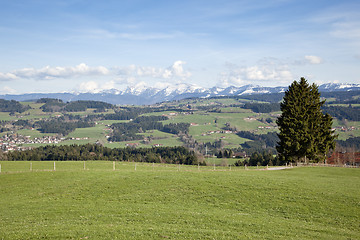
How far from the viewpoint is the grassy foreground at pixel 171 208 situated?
54.6 ft

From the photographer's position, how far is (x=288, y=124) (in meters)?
62.8

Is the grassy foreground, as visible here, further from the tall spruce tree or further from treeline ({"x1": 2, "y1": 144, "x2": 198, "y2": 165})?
treeline ({"x1": 2, "y1": 144, "x2": 198, "y2": 165})

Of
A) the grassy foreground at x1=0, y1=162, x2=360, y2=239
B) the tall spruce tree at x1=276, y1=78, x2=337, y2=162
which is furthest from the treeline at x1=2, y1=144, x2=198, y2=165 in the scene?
the grassy foreground at x1=0, y1=162, x2=360, y2=239

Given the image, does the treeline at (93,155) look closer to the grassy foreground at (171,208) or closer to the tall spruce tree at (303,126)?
the tall spruce tree at (303,126)

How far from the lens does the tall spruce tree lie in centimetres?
6225

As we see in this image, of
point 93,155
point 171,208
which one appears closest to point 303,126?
point 171,208

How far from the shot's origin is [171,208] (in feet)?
76.0

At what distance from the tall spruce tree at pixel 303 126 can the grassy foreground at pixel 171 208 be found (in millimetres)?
31163

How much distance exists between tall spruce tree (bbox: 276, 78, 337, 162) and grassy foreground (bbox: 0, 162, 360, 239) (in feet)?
102

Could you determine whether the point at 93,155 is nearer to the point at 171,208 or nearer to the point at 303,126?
the point at 303,126

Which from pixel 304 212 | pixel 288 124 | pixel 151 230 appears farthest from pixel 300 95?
pixel 151 230

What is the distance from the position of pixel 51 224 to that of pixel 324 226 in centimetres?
1649

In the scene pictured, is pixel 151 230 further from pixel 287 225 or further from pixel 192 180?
pixel 192 180

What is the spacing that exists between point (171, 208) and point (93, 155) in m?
100
